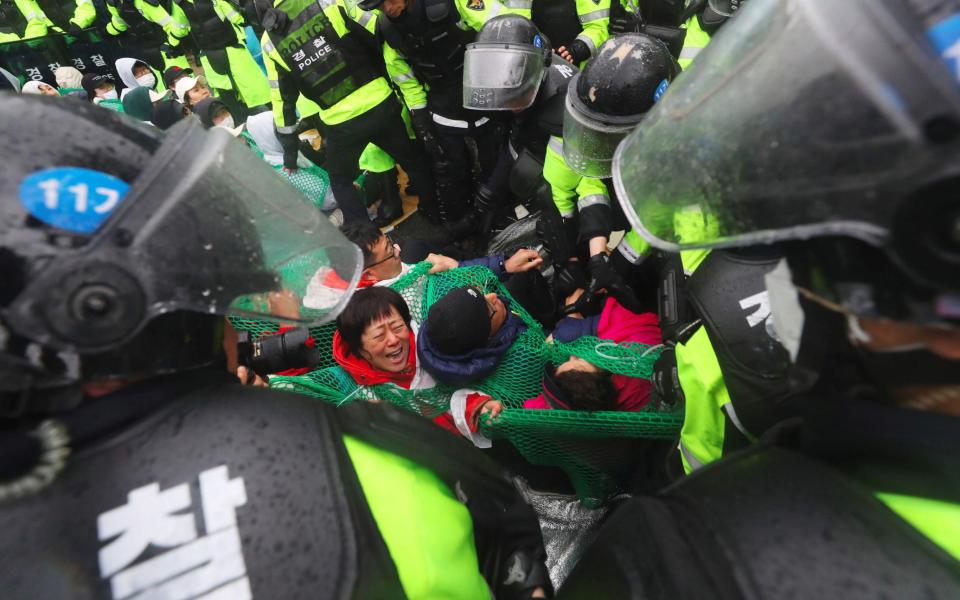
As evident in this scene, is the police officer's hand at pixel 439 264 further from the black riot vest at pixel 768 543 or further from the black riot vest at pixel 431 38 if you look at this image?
the black riot vest at pixel 768 543

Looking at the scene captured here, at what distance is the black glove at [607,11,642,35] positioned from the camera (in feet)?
13.7

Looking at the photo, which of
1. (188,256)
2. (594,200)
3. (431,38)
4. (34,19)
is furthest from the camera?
(34,19)

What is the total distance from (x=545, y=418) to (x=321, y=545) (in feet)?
4.08

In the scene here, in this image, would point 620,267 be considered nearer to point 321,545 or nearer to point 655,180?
point 655,180

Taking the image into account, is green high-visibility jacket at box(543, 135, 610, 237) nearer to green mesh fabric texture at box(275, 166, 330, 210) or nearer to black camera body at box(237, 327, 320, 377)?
black camera body at box(237, 327, 320, 377)

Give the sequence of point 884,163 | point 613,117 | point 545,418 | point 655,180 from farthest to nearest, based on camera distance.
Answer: point 613,117 → point 545,418 → point 655,180 → point 884,163

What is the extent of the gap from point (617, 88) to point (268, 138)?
410cm

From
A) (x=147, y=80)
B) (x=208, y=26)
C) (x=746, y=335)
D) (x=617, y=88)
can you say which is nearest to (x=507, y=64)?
(x=617, y=88)

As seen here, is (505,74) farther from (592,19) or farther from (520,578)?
(520,578)

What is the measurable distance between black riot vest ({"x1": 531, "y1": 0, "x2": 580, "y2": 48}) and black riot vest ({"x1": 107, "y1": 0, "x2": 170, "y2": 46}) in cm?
636

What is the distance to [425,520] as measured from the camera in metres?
0.93

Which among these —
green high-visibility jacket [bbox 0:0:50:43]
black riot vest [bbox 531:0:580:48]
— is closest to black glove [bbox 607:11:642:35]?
black riot vest [bbox 531:0:580:48]

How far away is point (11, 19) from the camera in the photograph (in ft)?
27.7

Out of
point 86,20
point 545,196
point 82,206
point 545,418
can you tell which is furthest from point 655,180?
point 86,20
